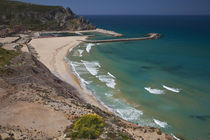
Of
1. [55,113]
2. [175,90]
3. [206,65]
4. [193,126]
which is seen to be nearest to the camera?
[55,113]

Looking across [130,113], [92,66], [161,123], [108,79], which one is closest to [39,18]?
[92,66]

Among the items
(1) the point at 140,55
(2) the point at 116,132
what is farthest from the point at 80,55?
(2) the point at 116,132

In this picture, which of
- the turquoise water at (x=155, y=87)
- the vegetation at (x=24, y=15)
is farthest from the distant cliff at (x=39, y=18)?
the turquoise water at (x=155, y=87)

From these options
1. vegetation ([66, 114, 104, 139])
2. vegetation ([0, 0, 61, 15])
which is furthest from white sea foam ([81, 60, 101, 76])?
vegetation ([0, 0, 61, 15])

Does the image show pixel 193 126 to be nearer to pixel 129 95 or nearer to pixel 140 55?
pixel 129 95

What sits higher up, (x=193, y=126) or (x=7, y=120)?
(x=7, y=120)

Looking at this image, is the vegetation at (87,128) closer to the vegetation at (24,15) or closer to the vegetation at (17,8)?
the vegetation at (24,15)

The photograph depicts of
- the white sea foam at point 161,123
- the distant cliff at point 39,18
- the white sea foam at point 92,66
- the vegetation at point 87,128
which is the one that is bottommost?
the white sea foam at point 161,123
